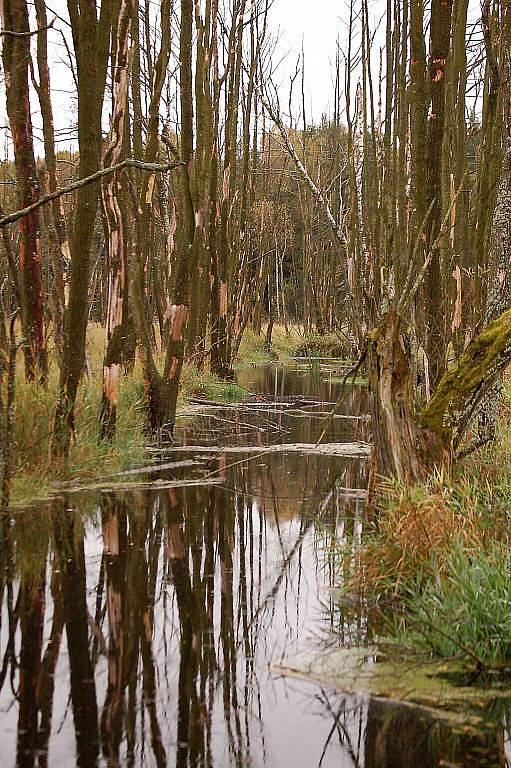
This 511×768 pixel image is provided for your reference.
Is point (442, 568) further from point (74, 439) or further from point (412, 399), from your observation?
point (74, 439)

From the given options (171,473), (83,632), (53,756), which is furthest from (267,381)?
(53,756)

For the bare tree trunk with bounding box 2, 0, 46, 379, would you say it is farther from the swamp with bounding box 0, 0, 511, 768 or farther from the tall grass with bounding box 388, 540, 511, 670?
the tall grass with bounding box 388, 540, 511, 670

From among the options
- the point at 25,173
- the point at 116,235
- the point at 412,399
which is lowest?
the point at 412,399

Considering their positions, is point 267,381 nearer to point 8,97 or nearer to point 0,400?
point 8,97

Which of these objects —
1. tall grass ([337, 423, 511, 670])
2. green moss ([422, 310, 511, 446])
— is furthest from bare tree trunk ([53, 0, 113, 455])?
tall grass ([337, 423, 511, 670])

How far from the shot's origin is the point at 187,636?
15.1 ft

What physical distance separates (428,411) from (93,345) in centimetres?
1102

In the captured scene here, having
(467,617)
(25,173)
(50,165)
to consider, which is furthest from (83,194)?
(467,617)

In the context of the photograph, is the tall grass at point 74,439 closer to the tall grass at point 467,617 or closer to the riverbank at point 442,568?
the riverbank at point 442,568

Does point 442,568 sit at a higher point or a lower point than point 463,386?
lower

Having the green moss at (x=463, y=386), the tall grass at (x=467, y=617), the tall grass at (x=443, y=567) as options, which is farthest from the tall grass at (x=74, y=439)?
the tall grass at (x=467, y=617)

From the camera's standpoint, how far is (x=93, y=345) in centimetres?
1661

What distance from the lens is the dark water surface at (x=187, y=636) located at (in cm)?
348

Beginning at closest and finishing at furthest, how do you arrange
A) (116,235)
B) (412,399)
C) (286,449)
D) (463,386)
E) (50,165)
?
(412,399), (463,386), (116,235), (286,449), (50,165)
